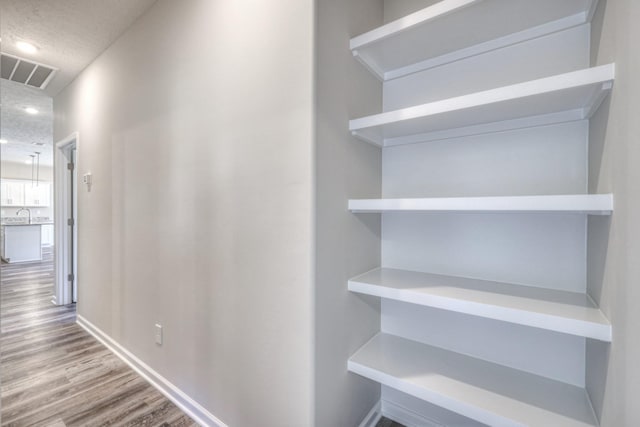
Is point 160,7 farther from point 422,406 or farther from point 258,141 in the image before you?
point 422,406

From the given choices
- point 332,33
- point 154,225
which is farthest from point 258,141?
point 154,225

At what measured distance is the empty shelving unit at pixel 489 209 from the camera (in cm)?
103

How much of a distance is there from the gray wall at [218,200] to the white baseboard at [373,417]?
1.73ft

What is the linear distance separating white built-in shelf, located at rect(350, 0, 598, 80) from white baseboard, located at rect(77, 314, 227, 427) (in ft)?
7.00

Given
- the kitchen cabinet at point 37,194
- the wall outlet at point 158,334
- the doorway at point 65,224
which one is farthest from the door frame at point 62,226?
the kitchen cabinet at point 37,194

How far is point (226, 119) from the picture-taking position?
1.48 metres

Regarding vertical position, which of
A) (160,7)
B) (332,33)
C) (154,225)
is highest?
(160,7)

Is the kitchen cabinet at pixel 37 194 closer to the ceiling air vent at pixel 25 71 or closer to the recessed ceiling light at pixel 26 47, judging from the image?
the ceiling air vent at pixel 25 71

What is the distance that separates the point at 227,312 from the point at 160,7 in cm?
204

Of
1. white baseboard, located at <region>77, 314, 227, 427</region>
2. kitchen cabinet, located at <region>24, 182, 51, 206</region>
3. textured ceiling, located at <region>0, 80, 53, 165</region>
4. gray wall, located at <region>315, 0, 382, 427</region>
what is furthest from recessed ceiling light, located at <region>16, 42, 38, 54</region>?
kitchen cabinet, located at <region>24, 182, 51, 206</region>

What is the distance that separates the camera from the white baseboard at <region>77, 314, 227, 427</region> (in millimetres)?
1614

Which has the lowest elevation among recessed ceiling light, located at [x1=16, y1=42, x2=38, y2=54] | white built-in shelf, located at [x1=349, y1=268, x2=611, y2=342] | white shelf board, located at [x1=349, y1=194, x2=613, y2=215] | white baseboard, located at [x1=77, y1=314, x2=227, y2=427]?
white baseboard, located at [x1=77, y1=314, x2=227, y2=427]

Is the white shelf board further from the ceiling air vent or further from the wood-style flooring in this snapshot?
Result: the ceiling air vent

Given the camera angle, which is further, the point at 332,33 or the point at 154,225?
the point at 154,225
